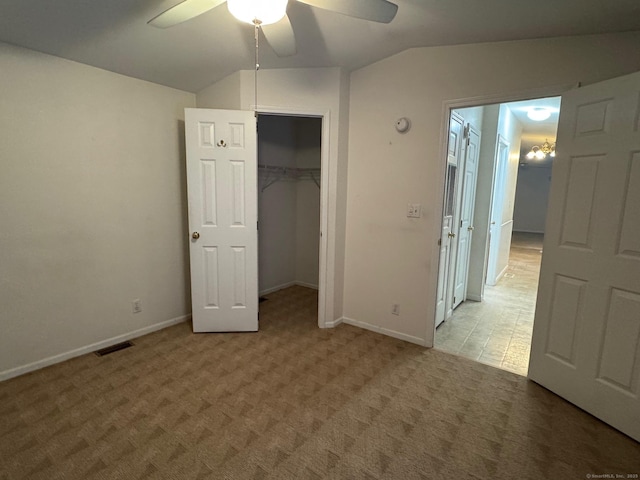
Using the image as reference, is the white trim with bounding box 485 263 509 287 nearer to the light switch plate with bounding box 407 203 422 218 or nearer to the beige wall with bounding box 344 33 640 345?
the beige wall with bounding box 344 33 640 345

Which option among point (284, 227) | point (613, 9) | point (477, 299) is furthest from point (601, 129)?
point (284, 227)

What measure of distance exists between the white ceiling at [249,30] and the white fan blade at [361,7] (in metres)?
0.38

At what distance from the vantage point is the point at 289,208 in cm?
442

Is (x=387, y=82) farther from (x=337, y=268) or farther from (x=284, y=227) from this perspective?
(x=284, y=227)

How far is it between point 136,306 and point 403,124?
9.40 ft

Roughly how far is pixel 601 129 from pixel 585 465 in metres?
1.85

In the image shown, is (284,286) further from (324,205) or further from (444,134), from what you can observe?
(444,134)

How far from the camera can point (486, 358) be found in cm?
268

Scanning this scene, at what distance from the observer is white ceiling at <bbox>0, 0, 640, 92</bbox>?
1.75 meters

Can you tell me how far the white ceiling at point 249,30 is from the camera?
5.74 ft

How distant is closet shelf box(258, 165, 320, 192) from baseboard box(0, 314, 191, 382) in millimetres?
1879

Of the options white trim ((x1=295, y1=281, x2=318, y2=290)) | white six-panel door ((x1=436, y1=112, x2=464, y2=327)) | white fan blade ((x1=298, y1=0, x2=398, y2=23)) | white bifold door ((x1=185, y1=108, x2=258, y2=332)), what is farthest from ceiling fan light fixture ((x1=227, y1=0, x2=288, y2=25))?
white trim ((x1=295, y1=281, x2=318, y2=290))

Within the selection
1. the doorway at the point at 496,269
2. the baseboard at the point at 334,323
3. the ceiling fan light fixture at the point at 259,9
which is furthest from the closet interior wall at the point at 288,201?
the ceiling fan light fixture at the point at 259,9

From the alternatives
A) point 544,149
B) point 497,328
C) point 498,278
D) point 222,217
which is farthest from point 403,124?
point 544,149
